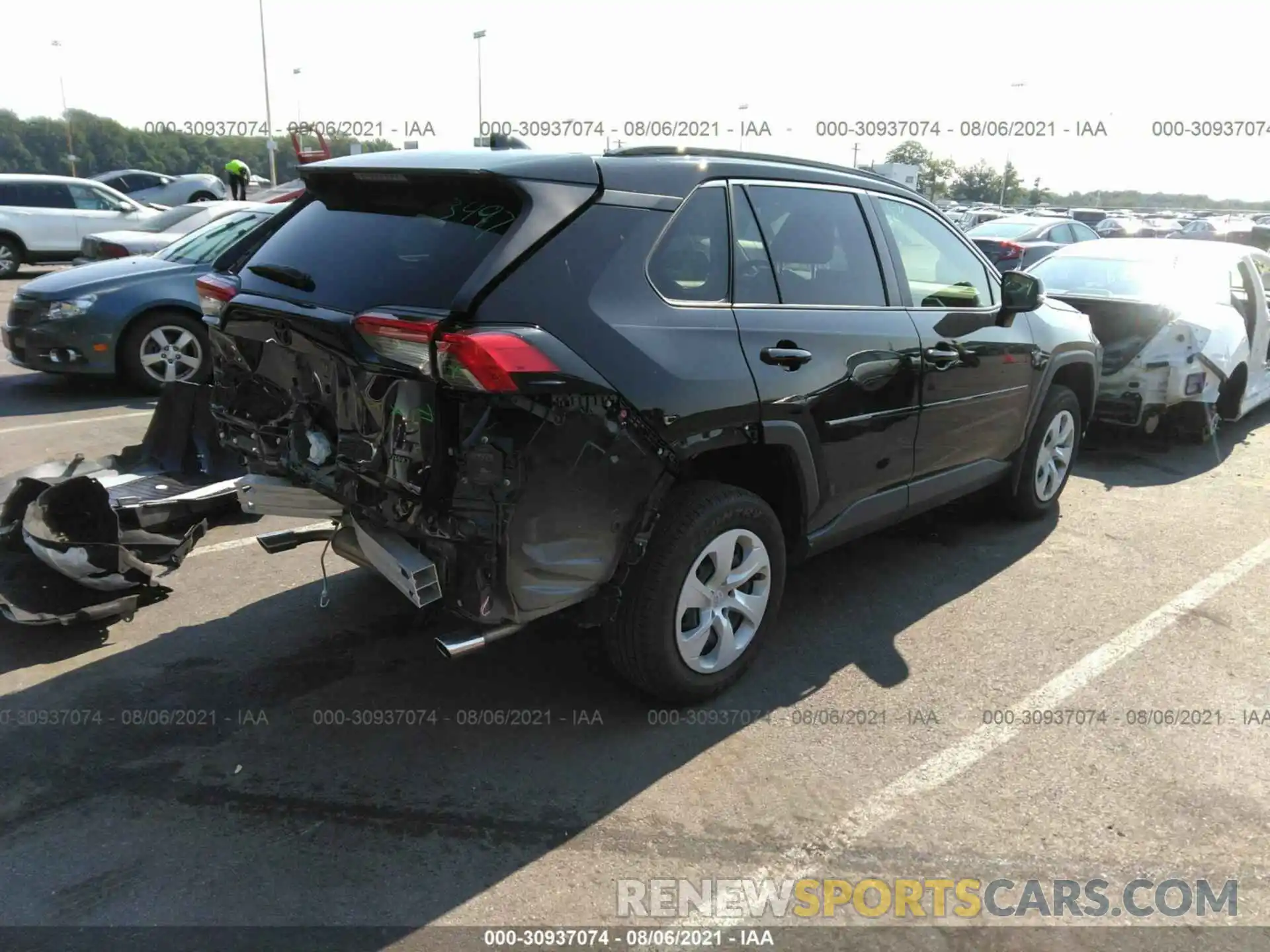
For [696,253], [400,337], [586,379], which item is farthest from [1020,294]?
[400,337]

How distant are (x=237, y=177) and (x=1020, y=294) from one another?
15.5 metres

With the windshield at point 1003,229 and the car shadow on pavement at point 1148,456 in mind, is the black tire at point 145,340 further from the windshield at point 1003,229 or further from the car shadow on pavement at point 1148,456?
the windshield at point 1003,229

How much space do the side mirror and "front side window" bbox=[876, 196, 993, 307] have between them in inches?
3.1

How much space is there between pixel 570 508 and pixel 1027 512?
3.71m

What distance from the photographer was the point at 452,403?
9.15 ft

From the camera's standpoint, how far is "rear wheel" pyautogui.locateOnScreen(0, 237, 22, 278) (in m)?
16.4

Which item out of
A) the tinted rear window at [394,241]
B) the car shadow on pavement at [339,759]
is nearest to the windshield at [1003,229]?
the car shadow on pavement at [339,759]

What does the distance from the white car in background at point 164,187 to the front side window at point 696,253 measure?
24070 mm

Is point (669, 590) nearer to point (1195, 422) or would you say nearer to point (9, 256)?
point (1195, 422)

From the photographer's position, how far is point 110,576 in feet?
13.5

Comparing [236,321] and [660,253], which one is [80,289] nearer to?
[236,321]

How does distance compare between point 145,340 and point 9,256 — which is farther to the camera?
point 9,256

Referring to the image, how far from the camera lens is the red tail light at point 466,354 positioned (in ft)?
8.82

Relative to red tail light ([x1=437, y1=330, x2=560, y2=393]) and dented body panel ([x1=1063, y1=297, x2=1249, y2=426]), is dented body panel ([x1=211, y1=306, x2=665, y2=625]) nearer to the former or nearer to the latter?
red tail light ([x1=437, y1=330, x2=560, y2=393])
